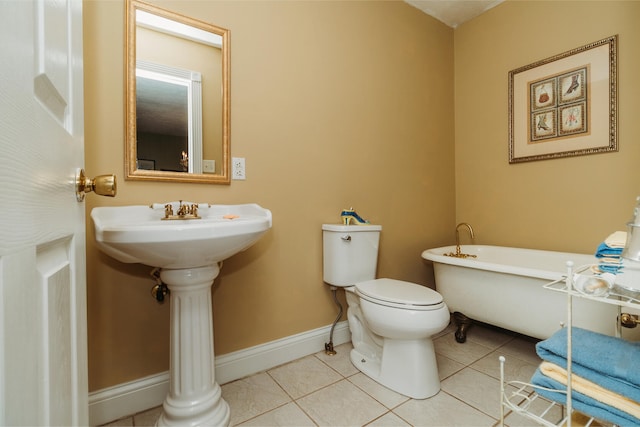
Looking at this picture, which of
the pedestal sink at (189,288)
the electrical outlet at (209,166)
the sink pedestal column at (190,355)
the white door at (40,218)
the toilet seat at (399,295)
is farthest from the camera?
the electrical outlet at (209,166)

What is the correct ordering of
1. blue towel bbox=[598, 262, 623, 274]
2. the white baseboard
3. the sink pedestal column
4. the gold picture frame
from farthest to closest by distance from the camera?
the gold picture frame < the white baseboard < the sink pedestal column < blue towel bbox=[598, 262, 623, 274]

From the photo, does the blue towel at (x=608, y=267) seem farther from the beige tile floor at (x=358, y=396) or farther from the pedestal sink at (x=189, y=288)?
the pedestal sink at (x=189, y=288)

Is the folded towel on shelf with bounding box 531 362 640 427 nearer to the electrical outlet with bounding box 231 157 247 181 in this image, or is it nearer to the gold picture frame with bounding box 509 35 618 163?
the electrical outlet with bounding box 231 157 247 181

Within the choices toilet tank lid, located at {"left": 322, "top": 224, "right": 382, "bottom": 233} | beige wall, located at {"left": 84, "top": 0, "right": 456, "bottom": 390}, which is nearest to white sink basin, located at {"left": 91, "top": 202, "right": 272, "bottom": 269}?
beige wall, located at {"left": 84, "top": 0, "right": 456, "bottom": 390}

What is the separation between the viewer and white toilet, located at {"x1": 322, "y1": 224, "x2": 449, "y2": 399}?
139 cm

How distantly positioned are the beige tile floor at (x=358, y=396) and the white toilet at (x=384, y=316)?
0.26 feet

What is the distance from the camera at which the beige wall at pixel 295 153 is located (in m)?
1.31

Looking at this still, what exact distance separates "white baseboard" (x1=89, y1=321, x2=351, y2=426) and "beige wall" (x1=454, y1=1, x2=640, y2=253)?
1565 mm

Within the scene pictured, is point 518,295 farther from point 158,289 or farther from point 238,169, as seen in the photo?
point 158,289

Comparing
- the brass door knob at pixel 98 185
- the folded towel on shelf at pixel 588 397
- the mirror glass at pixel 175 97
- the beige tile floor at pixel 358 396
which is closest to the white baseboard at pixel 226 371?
the beige tile floor at pixel 358 396

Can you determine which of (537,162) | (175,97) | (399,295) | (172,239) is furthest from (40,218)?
(537,162)

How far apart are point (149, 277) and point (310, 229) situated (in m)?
0.88

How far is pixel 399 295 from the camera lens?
149 cm

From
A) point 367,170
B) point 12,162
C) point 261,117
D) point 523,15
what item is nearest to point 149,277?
point 261,117
